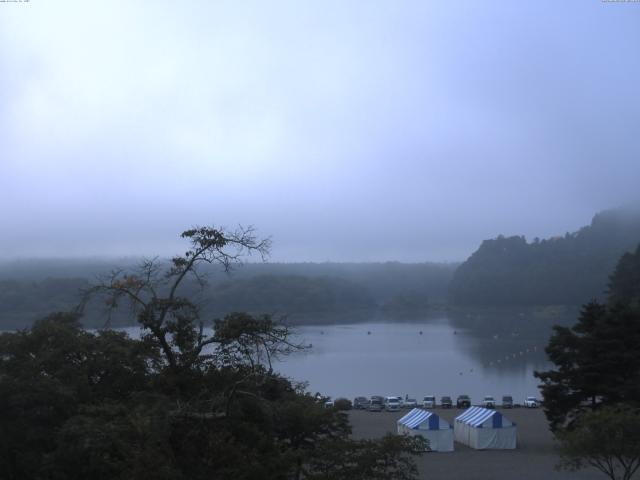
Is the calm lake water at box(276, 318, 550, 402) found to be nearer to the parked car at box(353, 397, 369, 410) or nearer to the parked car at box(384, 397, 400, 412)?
the parked car at box(353, 397, 369, 410)

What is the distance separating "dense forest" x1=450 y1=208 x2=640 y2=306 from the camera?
57.8 m

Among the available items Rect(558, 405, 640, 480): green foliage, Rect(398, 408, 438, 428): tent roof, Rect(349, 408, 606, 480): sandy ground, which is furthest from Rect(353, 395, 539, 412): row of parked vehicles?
Rect(558, 405, 640, 480): green foliage

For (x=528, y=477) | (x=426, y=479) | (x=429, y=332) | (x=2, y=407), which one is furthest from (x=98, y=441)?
(x=429, y=332)

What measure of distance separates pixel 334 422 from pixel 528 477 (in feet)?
12.9

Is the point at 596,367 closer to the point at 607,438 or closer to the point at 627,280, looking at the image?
the point at 607,438

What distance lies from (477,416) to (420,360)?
17.3 m

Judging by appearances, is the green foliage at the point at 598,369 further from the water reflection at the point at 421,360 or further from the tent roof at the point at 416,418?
the water reflection at the point at 421,360

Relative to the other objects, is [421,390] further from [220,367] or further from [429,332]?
[429,332]

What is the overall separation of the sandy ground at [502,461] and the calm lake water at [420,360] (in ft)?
9.46

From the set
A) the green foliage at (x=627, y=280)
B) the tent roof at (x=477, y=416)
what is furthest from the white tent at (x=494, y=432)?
the green foliage at (x=627, y=280)

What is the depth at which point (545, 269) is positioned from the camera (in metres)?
61.3

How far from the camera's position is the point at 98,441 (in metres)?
3.98

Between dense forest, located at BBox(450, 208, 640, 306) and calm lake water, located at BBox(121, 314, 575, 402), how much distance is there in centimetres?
1278

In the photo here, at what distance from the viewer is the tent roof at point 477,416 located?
11148 mm
